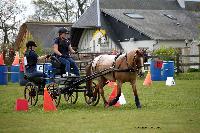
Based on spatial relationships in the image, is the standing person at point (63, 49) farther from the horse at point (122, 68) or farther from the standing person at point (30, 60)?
the standing person at point (30, 60)

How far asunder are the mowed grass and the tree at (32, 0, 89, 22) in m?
55.9

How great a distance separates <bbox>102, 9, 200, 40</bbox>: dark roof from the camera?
49344 mm

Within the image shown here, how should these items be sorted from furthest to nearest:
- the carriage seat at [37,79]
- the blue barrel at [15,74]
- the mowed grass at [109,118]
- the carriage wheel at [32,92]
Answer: the blue barrel at [15,74]
the carriage seat at [37,79]
the carriage wheel at [32,92]
the mowed grass at [109,118]

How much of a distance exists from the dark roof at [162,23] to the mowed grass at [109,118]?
3202cm

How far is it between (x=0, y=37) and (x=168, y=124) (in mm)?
56864

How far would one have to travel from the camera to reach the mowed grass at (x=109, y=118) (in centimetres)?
1099

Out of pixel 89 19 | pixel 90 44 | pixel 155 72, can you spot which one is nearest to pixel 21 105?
pixel 155 72

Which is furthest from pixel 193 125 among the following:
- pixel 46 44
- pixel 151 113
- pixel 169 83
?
pixel 46 44

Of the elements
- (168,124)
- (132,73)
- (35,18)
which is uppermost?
(35,18)

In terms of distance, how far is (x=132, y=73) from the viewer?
51.2 feet

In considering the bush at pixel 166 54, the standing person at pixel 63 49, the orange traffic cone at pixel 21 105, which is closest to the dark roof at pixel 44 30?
the bush at pixel 166 54

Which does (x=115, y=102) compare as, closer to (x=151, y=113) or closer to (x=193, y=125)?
(x=151, y=113)

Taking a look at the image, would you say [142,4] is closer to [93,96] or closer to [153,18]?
[153,18]

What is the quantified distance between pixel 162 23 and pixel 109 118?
40.3 m
